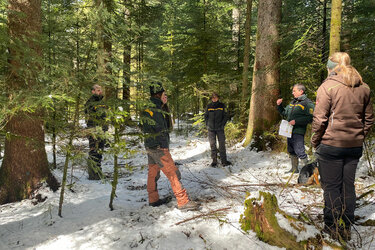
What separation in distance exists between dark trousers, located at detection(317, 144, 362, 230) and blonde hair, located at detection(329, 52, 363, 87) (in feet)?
2.67

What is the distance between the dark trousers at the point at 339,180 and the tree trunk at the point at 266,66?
4.59 m

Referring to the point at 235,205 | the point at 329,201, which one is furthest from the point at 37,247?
the point at 329,201

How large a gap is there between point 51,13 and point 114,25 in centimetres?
366

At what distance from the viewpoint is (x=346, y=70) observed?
266cm

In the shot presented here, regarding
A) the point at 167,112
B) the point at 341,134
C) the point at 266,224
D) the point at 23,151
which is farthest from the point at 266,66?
the point at 23,151

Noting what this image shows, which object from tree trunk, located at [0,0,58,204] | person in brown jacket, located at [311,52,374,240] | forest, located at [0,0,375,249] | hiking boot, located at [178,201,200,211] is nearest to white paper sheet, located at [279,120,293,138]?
forest, located at [0,0,375,249]

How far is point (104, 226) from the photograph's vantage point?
144 inches

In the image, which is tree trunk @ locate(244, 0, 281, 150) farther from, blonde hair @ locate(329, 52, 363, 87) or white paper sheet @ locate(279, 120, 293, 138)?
blonde hair @ locate(329, 52, 363, 87)

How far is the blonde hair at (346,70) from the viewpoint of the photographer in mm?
2598

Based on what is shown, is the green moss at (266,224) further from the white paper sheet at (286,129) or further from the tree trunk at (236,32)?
the tree trunk at (236,32)

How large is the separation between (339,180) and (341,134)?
59cm

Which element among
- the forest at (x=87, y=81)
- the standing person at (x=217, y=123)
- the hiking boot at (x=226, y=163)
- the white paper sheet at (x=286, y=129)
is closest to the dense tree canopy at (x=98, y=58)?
the forest at (x=87, y=81)

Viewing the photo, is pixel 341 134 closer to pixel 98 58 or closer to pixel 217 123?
pixel 98 58

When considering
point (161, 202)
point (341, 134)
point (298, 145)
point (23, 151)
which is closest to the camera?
point (341, 134)
